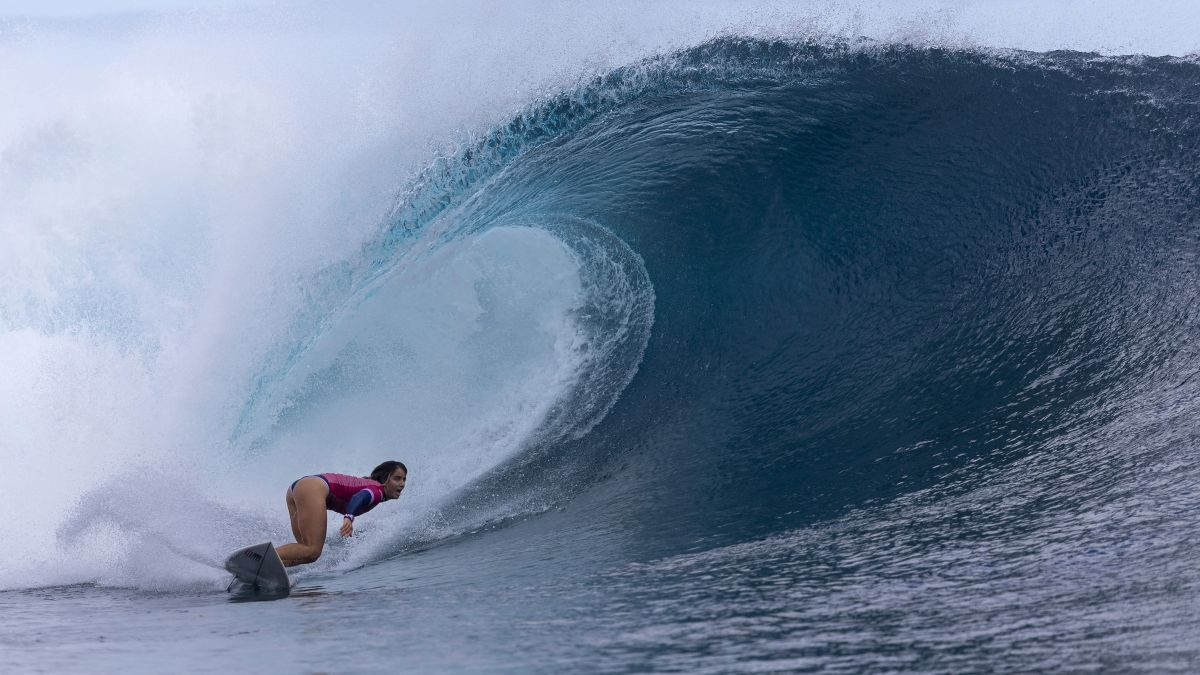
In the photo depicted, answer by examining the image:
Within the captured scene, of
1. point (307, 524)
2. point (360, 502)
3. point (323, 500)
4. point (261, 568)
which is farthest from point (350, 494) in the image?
point (261, 568)

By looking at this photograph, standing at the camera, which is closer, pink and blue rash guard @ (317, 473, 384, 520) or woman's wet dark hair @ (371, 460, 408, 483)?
pink and blue rash guard @ (317, 473, 384, 520)

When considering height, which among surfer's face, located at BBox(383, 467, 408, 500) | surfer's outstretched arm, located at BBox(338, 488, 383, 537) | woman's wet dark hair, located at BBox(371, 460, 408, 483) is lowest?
surfer's outstretched arm, located at BBox(338, 488, 383, 537)

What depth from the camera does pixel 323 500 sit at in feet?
17.9

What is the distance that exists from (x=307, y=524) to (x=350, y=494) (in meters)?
0.33

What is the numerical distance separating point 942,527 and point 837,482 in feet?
3.93

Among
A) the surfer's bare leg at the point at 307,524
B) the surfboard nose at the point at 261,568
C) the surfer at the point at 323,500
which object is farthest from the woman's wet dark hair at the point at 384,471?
the surfboard nose at the point at 261,568

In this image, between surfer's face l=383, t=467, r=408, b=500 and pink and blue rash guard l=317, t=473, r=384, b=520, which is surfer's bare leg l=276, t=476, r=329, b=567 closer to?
pink and blue rash guard l=317, t=473, r=384, b=520

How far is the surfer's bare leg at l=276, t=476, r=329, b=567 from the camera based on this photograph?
5.30 m

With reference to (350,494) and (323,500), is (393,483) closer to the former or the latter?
(350,494)

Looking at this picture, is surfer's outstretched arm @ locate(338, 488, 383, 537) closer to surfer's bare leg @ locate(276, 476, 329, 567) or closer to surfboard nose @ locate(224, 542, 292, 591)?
surfer's bare leg @ locate(276, 476, 329, 567)

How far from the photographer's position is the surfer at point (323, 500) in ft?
17.5

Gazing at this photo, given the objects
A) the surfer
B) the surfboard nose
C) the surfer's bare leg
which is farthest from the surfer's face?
the surfboard nose

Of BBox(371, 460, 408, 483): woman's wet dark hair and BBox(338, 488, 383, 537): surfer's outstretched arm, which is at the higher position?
BBox(371, 460, 408, 483): woman's wet dark hair

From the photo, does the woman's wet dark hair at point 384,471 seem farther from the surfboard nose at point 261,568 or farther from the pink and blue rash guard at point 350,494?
the surfboard nose at point 261,568
